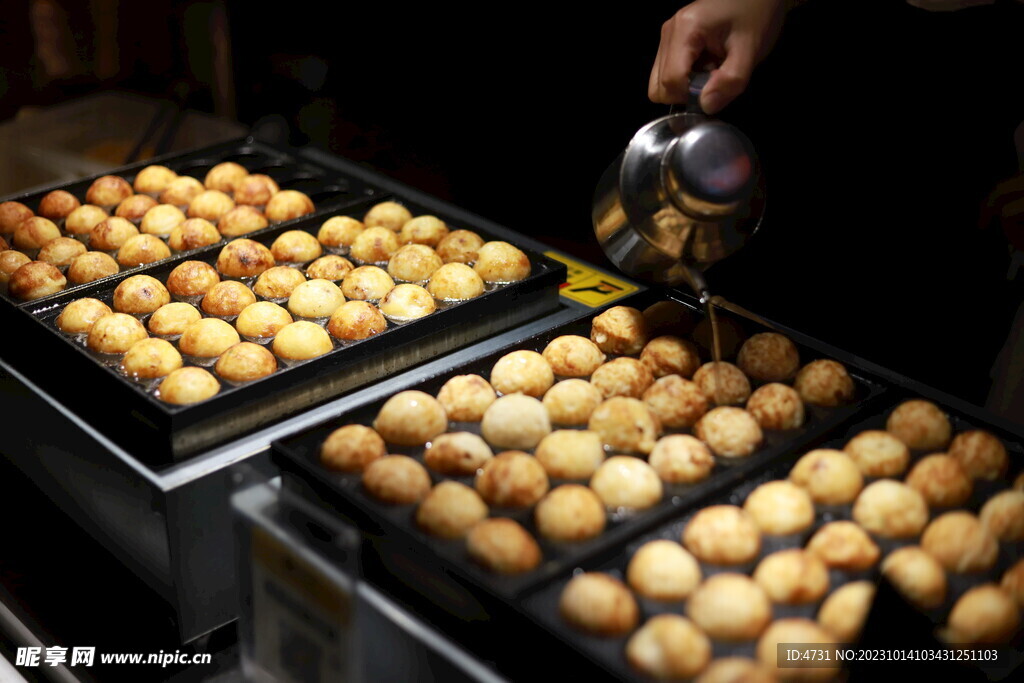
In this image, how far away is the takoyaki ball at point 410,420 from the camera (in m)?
1.95

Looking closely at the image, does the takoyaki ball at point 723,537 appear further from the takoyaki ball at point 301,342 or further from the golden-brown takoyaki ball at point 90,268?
the golden-brown takoyaki ball at point 90,268

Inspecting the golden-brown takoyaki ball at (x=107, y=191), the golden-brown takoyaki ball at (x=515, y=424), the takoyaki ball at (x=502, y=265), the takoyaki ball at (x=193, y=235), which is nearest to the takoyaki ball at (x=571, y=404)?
the golden-brown takoyaki ball at (x=515, y=424)

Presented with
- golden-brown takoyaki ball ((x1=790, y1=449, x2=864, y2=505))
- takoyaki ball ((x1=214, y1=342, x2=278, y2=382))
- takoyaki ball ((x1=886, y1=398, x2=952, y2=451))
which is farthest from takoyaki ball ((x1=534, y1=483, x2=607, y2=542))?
takoyaki ball ((x1=214, y1=342, x2=278, y2=382))

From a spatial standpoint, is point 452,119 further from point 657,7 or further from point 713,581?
point 713,581

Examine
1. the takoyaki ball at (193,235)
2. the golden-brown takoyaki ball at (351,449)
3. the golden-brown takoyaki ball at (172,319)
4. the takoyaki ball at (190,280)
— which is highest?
the takoyaki ball at (193,235)

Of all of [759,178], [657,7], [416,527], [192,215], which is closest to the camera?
[416,527]

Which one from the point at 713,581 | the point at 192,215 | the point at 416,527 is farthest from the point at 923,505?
the point at 192,215

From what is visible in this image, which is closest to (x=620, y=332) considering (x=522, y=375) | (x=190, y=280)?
(x=522, y=375)

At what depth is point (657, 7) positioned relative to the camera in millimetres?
2484

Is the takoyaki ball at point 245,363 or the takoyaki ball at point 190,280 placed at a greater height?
the takoyaki ball at point 190,280

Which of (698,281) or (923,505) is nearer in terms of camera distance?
(923,505)

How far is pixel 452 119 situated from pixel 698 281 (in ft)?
4.61

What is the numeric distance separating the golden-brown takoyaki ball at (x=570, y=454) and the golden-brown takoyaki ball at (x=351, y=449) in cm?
30

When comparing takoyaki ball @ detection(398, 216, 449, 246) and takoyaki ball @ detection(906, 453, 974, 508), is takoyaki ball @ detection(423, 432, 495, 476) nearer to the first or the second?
takoyaki ball @ detection(906, 453, 974, 508)
